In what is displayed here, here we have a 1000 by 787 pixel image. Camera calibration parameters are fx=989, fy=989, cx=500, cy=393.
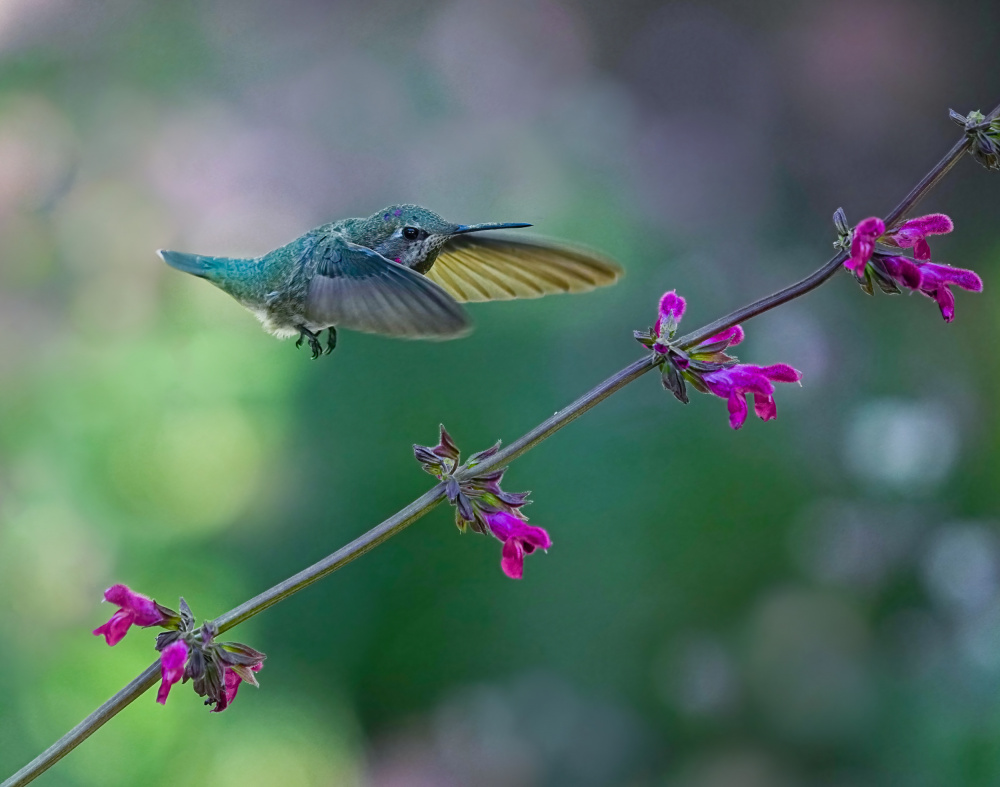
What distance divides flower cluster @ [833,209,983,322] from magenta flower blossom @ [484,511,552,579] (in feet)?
1.19

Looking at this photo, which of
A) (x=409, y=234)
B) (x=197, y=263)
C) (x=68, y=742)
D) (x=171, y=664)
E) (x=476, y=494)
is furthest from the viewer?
(x=197, y=263)

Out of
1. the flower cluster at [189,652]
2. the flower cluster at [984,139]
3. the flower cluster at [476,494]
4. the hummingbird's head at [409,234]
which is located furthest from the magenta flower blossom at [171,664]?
the flower cluster at [984,139]

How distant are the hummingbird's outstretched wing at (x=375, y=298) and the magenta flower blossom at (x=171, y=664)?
28cm

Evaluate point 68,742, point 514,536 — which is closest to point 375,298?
point 514,536

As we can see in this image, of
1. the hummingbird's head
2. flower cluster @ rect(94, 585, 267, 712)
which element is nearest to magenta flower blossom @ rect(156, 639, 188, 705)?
flower cluster @ rect(94, 585, 267, 712)

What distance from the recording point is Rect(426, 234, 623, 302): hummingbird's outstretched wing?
93cm

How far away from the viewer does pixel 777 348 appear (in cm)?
265

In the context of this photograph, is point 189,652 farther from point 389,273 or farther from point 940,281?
point 940,281

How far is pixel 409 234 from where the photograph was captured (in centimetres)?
95

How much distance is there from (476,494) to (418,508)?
0.36 ft

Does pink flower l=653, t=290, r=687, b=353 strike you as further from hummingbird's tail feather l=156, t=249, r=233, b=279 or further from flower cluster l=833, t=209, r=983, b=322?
hummingbird's tail feather l=156, t=249, r=233, b=279

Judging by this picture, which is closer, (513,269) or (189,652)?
(189,652)

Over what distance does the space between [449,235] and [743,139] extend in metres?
2.15

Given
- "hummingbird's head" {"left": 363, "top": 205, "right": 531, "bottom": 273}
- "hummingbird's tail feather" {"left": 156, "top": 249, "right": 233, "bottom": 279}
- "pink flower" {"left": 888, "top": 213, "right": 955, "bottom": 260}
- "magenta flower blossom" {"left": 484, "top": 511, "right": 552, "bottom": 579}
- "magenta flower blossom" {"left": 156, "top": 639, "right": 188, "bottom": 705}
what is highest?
"hummingbird's tail feather" {"left": 156, "top": 249, "right": 233, "bottom": 279}
